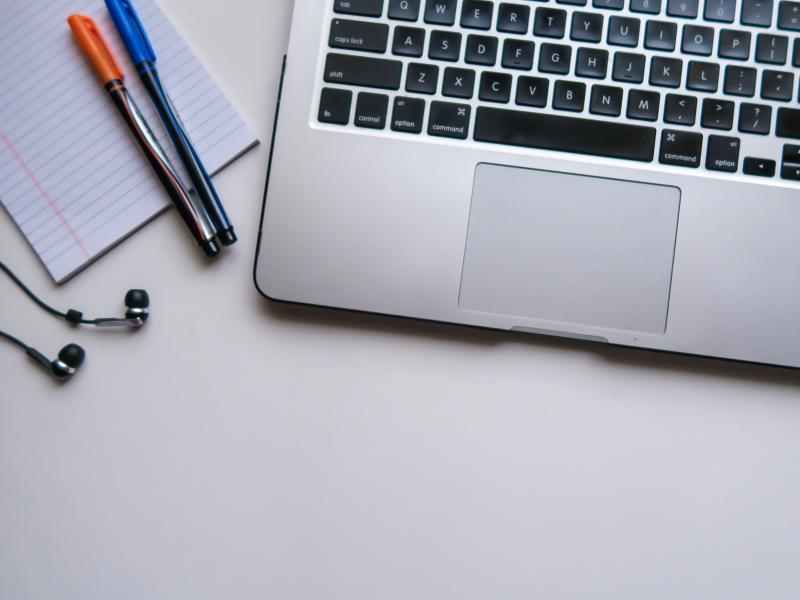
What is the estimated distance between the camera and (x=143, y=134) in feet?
1.66

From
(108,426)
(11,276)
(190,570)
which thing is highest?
(11,276)

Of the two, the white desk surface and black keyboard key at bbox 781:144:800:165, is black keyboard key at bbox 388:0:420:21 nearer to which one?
the white desk surface

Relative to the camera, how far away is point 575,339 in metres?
0.51

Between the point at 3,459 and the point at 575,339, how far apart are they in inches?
18.1

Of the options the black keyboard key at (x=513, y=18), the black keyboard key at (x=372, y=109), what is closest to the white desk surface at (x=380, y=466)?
the black keyboard key at (x=372, y=109)

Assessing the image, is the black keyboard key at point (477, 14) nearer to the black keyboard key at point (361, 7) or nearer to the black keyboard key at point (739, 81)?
the black keyboard key at point (361, 7)

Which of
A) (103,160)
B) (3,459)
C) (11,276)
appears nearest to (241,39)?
(103,160)

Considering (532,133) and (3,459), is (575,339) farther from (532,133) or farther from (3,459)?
(3,459)

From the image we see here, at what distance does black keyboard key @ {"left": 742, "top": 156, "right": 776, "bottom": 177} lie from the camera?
47 cm

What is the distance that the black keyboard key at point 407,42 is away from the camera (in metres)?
0.48

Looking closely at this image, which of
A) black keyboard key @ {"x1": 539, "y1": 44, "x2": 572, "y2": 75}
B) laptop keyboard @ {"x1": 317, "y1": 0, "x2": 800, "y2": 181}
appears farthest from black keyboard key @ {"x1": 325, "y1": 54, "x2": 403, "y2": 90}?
black keyboard key @ {"x1": 539, "y1": 44, "x2": 572, "y2": 75}

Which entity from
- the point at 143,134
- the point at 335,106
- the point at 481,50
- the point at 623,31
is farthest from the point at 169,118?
the point at 623,31

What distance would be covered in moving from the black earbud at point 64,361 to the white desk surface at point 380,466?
0.03 feet

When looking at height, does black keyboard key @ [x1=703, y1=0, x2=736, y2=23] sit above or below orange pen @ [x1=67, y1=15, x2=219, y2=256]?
above
